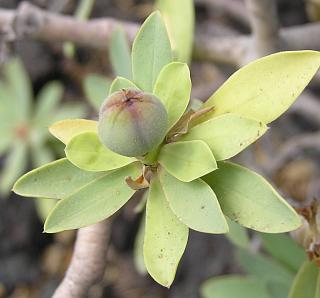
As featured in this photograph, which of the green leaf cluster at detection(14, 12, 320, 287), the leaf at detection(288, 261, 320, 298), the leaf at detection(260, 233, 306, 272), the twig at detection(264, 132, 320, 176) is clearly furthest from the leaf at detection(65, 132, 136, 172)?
the twig at detection(264, 132, 320, 176)

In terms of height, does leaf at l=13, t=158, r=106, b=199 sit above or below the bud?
below

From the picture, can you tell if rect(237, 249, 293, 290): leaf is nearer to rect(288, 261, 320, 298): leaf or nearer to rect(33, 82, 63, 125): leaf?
rect(288, 261, 320, 298): leaf

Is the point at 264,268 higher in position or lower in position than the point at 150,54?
lower

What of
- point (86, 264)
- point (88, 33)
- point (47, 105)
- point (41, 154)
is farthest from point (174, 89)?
point (47, 105)

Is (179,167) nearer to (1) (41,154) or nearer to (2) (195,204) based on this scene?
(2) (195,204)

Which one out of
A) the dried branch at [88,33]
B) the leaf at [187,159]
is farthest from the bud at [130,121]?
the dried branch at [88,33]

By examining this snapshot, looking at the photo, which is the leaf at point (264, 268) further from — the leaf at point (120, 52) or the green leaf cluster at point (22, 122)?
the green leaf cluster at point (22, 122)
